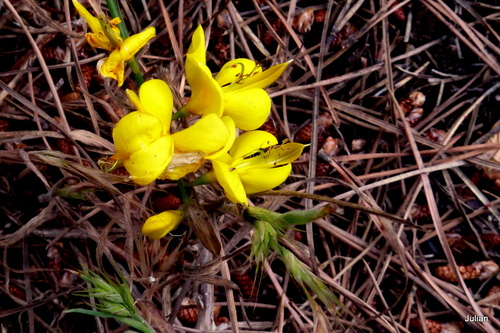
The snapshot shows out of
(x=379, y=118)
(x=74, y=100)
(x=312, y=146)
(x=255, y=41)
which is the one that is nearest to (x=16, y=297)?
(x=74, y=100)

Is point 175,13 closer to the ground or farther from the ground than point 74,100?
farther from the ground

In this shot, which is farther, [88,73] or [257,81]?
[88,73]

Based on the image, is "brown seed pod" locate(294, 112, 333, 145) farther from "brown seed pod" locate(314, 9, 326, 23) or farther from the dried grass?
"brown seed pod" locate(314, 9, 326, 23)

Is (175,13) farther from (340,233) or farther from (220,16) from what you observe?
(340,233)

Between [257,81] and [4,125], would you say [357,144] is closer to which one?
[257,81]

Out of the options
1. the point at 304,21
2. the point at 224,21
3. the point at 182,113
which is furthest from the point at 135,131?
the point at 304,21

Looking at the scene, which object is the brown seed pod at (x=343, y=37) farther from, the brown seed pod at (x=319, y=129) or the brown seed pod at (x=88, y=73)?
the brown seed pod at (x=88, y=73)
